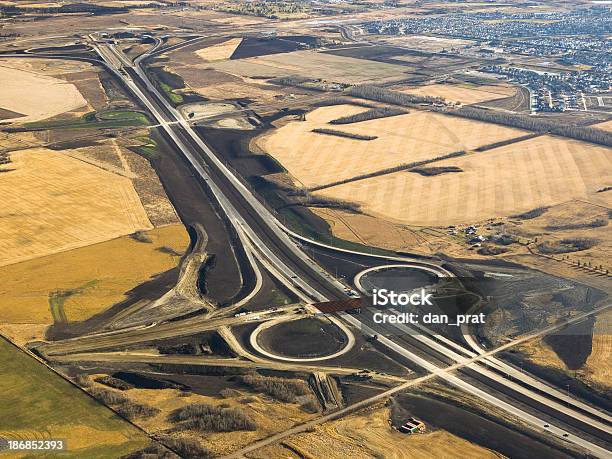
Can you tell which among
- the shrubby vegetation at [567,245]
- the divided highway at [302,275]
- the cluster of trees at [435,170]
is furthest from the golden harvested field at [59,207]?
the shrubby vegetation at [567,245]

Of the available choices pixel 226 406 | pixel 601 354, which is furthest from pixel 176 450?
pixel 601 354

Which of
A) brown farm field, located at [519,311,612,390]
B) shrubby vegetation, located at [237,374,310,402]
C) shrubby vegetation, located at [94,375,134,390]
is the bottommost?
shrubby vegetation, located at [237,374,310,402]

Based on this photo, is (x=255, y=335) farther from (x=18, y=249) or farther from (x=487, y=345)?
(x=18, y=249)

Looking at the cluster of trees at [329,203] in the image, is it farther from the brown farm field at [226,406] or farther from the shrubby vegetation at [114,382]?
the shrubby vegetation at [114,382]

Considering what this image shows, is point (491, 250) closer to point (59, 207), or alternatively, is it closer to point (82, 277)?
point (82, 277)

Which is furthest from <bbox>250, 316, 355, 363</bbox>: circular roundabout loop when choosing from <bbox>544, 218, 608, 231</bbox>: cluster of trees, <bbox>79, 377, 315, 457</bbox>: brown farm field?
<bbox>544, 218, 608, 231</bbox>: cluster of trees

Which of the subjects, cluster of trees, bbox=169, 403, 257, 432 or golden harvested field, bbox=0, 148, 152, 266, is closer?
cluster of trees, bbox=169, 403, 257, 432

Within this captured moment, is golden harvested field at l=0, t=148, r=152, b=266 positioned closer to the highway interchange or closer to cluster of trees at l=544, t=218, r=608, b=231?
the highway interchange

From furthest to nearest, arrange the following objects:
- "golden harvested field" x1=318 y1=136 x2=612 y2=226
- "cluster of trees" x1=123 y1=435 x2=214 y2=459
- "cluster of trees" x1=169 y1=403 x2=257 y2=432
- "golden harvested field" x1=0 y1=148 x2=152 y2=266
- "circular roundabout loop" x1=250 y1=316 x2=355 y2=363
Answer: "golden harvested field" x1=318 y1=136 x2=612 y2=226
"golden harvested field" x1=0 y1=148 x2=152 y2=266
"circular roundabout loop" x1=250 y1=316 x2=355 y2=363
"cluster of trees" x1=169 y1=403 x2=257 y2=432
"cluster of trees" x1=123 y1=435 x2=214 y2=459

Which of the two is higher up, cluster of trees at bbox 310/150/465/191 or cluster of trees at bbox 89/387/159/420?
cluster of trees at bbox 310/150/465/191
